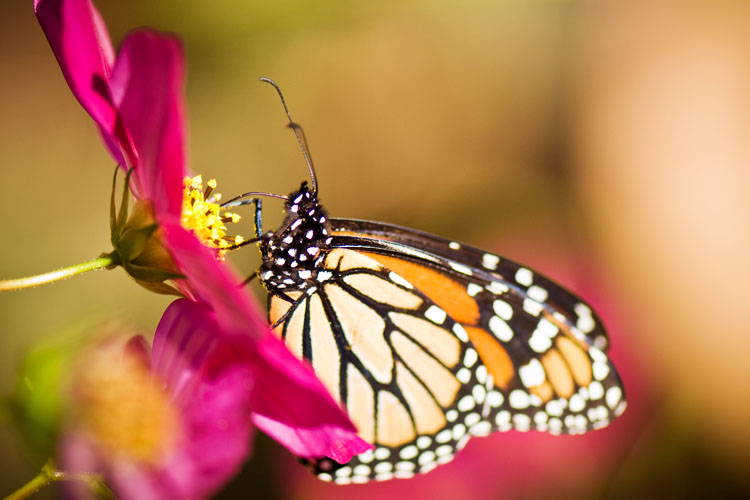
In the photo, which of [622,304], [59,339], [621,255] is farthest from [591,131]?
[59,339]

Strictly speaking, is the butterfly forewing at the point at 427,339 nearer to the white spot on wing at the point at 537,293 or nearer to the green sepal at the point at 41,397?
the white spot on wing at the point at 537,293

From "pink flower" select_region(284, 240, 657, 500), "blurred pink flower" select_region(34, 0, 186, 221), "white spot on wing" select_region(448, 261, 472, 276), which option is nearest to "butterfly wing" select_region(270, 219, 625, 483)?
"white spot on wing" select_region(448, 261, 472, 276)

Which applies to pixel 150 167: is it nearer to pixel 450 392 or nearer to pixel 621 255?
pixel 450 392

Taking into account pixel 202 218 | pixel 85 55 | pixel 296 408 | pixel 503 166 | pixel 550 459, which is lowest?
pixel 550 459

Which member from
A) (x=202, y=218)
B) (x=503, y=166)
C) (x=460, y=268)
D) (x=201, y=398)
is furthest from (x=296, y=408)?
(x=503, y=166)

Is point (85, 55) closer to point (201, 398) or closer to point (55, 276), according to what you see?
point (55, 276)

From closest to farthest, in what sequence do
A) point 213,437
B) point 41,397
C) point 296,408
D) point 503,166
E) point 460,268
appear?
point 41,397
point 213,437
point 296,408
point 460,268
point 503,166

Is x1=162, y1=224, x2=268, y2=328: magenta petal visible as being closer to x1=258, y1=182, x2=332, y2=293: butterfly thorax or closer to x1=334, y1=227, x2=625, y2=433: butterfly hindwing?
x1=258, y1=182, x2=332, y2=293: butterfly thorax
